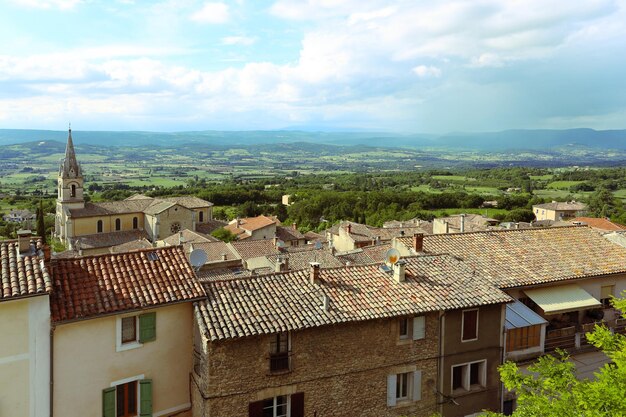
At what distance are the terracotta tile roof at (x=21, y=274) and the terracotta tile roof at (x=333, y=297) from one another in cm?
407

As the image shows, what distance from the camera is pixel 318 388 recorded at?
15102 millimetres

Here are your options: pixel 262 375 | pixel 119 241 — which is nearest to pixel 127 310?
pixel 262 375

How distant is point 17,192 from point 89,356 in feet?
632

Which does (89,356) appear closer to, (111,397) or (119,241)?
(111,397)

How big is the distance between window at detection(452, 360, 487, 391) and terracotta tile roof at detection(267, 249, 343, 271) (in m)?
14.7


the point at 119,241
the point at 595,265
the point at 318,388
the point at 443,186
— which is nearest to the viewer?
the point at 318,388

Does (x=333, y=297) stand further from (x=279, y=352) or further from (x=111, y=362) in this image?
(x=111, y=362)

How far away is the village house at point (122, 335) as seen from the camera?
1375 cm

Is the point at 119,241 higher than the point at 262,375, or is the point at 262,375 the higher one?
the point at 262,375

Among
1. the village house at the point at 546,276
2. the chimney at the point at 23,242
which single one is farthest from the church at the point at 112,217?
the chimney at the point at 23,242

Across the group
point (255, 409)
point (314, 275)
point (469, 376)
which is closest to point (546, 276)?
point (469, 376)

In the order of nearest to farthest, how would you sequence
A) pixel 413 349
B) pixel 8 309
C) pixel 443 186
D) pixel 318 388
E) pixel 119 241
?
pixel 8 309 < pixel 318 388 < pixel 413 349 < pixel 119 241 < pixel 443 186

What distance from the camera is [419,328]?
53.2 feet

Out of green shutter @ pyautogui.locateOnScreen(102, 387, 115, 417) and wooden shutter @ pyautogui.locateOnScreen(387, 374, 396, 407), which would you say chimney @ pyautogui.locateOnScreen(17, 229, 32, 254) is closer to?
green shutter @ pyautogui.locateOnScreen(102, 387, 115, 417)
